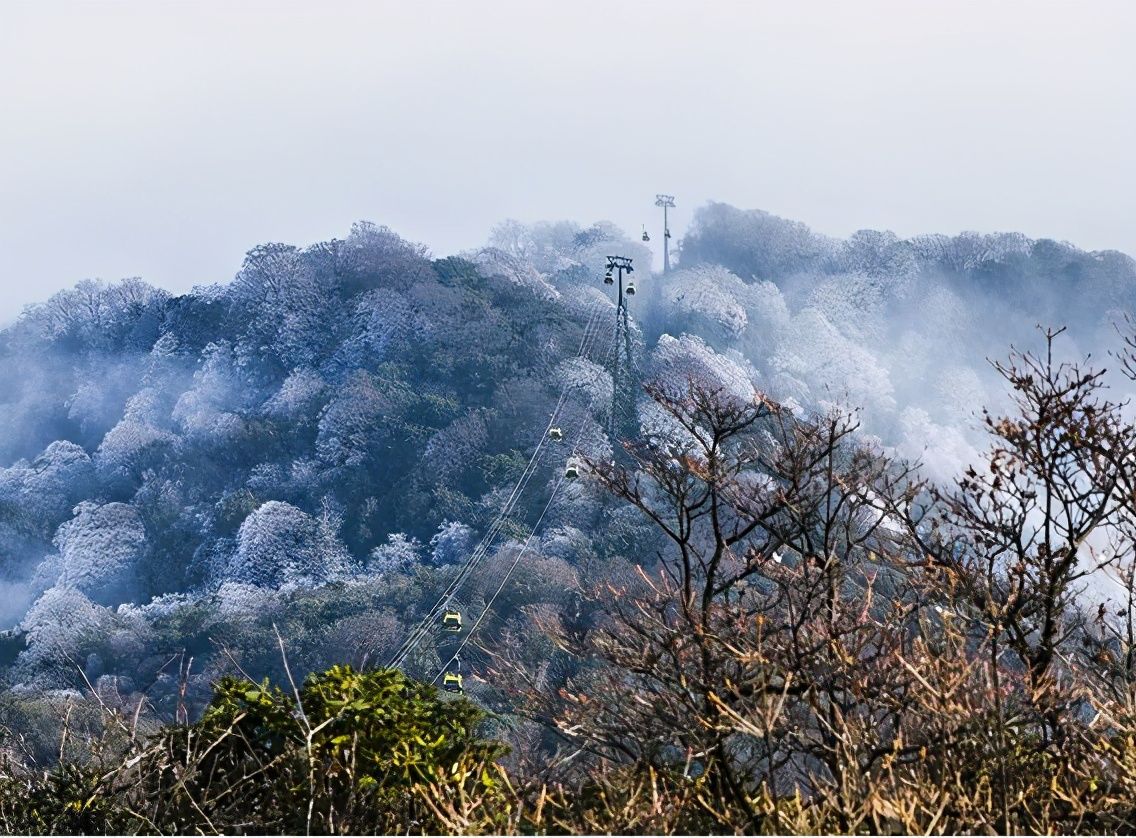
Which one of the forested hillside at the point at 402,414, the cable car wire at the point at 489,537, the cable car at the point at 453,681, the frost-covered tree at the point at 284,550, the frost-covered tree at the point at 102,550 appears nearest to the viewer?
the cable car at the point at 453,681

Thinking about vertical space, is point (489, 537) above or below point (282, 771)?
below

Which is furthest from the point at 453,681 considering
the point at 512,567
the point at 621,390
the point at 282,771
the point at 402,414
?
the point at 402,414

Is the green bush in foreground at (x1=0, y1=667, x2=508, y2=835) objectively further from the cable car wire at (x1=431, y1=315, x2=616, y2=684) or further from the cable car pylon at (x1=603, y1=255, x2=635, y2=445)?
the cable car pylon at (x1=603, y1=255, x2=635, y2=445)

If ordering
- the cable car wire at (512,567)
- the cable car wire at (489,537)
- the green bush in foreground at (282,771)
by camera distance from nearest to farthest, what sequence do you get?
the green bush in foreground at (282,771), the cable car wire at (512,567), the cable car wire at (489,537)

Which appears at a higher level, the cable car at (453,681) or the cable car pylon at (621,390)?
the cable car at (453,681)

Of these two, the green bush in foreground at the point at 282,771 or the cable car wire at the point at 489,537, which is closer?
the green bush in foreground at the point at 282,771

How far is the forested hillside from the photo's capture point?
4397cm

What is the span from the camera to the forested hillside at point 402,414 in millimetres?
43969

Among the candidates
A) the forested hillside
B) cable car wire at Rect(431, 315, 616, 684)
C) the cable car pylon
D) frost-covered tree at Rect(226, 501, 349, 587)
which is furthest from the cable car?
the cable car pylon

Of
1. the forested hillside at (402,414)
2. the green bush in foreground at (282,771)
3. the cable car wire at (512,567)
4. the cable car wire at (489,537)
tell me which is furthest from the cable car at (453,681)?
the cable car wire at (489,537)

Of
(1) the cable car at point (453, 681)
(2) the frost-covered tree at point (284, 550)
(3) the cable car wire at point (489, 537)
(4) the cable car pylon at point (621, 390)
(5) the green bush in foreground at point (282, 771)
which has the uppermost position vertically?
(5) the green bush in foreground at point (282, 771)

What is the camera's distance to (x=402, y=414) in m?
55.5

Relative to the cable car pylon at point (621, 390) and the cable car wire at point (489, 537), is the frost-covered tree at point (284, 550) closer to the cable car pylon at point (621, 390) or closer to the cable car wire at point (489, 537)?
the cable car wire at point (489, 537)

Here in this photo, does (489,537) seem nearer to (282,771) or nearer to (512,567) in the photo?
(512,567)
